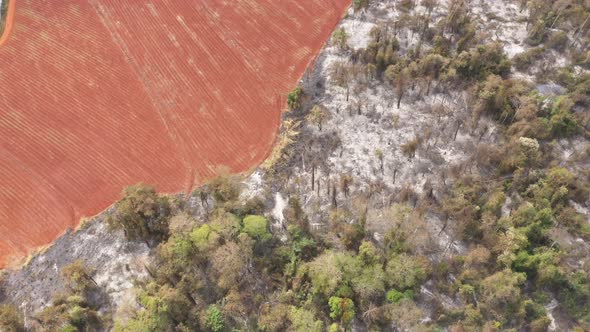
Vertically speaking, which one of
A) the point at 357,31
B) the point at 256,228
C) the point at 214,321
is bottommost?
the point at 214,321

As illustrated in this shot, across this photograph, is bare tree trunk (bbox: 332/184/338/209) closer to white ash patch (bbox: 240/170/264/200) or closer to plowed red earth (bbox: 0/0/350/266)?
white ash patch (bbox: 240/170/264/200)

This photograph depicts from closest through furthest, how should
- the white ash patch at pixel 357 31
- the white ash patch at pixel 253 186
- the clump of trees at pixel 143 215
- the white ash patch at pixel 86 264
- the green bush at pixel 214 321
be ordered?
the green bush at pixel 214 321
the white ash patch at pixel 86 264
the clump of trees at pixel 143 215
the white ash patch at pixel 253 186
the white ash patch at pixel 357 31

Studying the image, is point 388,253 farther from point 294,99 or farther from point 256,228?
point 294,99

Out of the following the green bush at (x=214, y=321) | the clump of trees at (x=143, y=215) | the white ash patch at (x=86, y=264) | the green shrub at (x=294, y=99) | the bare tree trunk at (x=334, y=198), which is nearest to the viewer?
the green bush at (x=214, y=321)

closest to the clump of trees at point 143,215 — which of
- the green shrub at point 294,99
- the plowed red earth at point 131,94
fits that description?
the plowed red earth at point 131,94

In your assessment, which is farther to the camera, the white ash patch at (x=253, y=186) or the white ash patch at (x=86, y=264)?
the white ash patch at (x=253, y=186)

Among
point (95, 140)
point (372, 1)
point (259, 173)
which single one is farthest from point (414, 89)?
point (95, 140)

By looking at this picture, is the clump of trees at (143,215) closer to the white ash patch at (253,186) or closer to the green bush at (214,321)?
the white ash patch at (253,186)

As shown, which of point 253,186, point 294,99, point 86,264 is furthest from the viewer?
point 294,99

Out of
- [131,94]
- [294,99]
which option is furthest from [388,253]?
[131,94]
